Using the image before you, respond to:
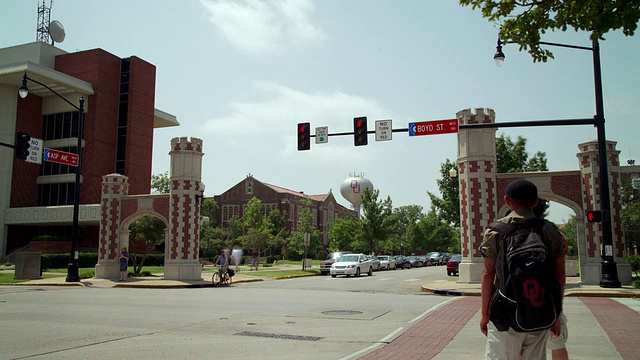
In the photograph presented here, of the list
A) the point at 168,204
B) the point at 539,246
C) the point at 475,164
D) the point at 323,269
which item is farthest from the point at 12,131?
the point at 539,246

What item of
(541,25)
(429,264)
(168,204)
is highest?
(541,25)

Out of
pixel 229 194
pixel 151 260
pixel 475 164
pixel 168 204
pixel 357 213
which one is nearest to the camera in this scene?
pixel 475 164

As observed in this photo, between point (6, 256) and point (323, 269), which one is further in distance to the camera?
point (6, 256)

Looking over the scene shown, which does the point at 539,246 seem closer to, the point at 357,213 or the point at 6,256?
the point at 6,256

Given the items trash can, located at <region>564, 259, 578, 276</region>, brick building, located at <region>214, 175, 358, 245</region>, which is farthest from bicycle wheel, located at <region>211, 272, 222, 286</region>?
brick building, located at <region>214, 175, 358, 245</region>

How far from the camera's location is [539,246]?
3.54 metres

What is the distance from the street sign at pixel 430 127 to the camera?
19.3m

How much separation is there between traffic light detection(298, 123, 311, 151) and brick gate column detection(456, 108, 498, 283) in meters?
7.70

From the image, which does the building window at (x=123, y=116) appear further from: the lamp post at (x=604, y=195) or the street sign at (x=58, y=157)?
the lamp post at (x=604, y=195)

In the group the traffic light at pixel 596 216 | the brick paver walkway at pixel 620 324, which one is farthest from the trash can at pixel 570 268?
the brick paver walkway at pixel 620 324

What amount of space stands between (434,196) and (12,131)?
129ft

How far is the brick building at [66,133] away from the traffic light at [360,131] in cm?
3277

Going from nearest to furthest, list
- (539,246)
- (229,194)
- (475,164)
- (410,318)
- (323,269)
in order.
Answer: (539,246)
(410,318)
(475,164)
(323,269)
(229,194)

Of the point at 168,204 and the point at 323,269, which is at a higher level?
the point at 168,204
